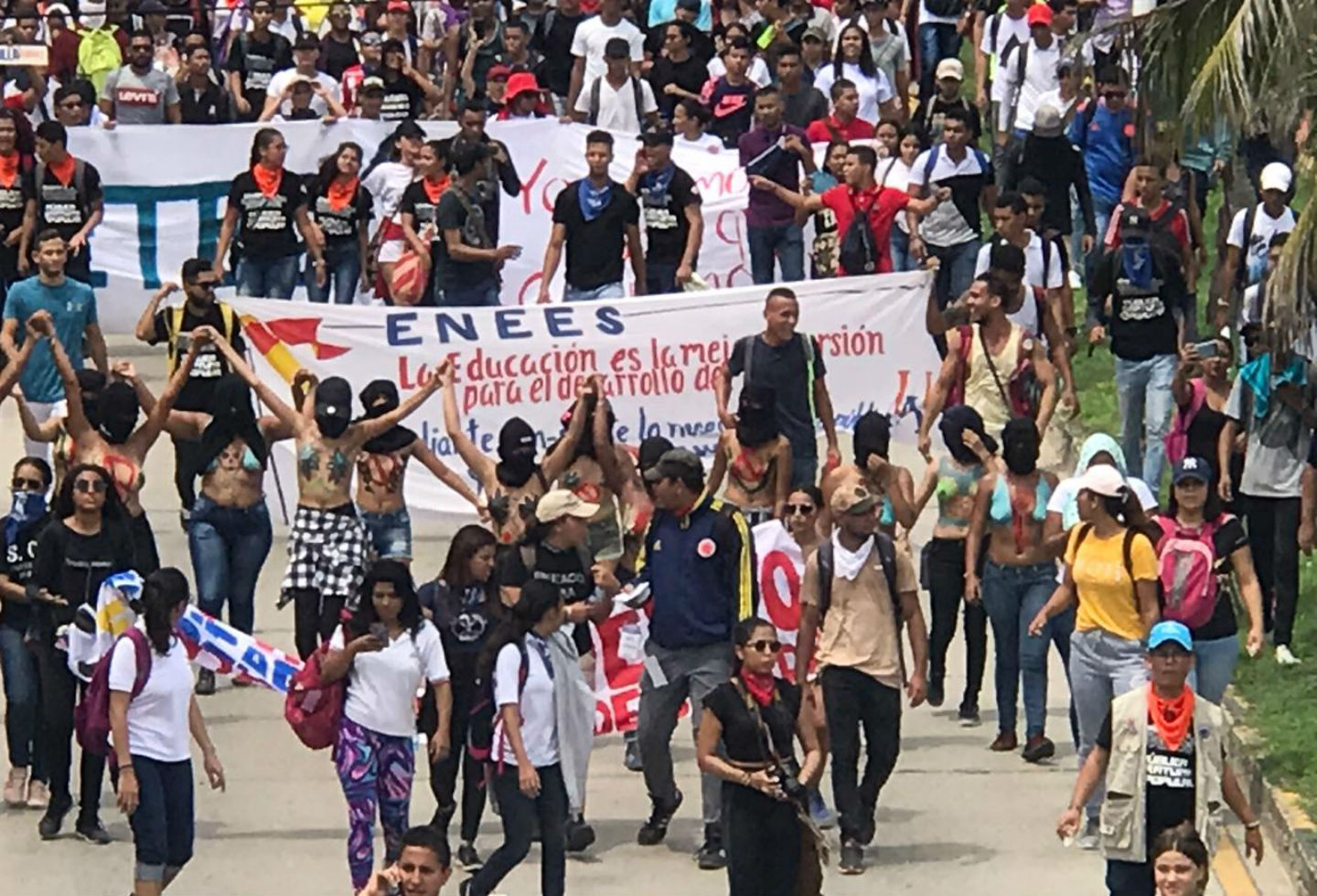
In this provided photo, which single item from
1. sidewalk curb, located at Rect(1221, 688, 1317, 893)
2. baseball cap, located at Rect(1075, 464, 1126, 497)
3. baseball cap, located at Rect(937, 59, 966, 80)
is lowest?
sidewalk curb, located at Rect(1221, 688, 1317, 893)

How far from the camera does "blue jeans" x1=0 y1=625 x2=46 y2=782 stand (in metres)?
13.5

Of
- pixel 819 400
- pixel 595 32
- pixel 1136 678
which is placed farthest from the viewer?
pixel 595 32

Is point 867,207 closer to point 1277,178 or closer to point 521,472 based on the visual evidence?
point 1277,178

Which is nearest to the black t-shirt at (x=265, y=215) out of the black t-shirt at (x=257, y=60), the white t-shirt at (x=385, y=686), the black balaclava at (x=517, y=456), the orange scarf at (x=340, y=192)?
the orange scarf at (x=340, y=192)

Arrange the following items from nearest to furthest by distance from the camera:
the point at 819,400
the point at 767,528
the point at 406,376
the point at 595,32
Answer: the point at 767,528 < the point at 819,400 < the point at 406,376 < the point at 595,32

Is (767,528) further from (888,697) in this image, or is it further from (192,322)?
(192,322)

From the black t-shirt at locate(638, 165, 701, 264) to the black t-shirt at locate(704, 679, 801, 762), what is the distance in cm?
755

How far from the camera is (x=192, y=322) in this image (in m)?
16.2

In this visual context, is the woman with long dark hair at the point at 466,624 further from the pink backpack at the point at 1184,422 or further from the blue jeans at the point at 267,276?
the blue jeans at the point at 267,276

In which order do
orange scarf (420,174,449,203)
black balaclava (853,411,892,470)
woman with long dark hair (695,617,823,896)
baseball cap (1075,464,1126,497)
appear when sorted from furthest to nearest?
orange scarf (420,174,449,203), black balaclava (853,411,892,470), baseball cap (1075,464,1126,497), woman with long dark hair (695,617,823,896)

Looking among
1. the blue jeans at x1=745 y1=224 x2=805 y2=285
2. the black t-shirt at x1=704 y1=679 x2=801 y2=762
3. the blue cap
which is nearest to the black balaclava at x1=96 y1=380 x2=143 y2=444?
the black t-shirt at x1=704 y1=679 x2=801 y2=762

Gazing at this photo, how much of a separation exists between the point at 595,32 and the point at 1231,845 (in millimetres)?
11540

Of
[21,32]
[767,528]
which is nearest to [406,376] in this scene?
[767,528]

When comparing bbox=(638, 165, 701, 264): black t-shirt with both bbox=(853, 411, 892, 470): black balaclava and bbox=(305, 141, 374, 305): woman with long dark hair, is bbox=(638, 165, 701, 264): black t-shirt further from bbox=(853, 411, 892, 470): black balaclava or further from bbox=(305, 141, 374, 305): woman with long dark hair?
bbox=(853, 411, 892, 470): black balaclava
